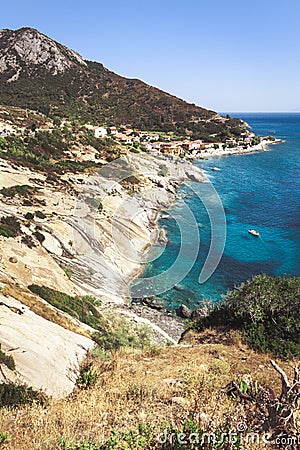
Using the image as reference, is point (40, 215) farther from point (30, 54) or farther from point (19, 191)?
point (30, 54)

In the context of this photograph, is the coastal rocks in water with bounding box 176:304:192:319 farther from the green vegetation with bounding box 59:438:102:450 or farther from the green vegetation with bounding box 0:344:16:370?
the green vegetation with bounding box 59:438:102:450

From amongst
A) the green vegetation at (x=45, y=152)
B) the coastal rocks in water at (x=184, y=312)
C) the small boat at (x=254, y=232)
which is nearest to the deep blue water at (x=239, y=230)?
the small boat at (x=254, y=232)

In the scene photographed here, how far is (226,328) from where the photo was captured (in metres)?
11.3

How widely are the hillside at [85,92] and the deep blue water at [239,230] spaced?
39.7m

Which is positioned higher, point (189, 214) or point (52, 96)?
point (52, 96)

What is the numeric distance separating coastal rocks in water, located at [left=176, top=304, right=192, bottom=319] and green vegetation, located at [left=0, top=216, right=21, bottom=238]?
10711 millimetres

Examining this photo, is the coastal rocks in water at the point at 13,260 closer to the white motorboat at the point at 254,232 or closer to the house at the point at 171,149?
the white motorboat at the point at 254,232

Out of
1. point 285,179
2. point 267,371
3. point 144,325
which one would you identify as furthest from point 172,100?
point 267,371

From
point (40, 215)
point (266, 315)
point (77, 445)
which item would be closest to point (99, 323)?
point (266, 315)

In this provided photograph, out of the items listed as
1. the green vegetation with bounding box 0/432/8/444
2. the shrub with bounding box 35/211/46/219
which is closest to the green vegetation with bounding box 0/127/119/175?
the shrub with bounding box 35/211/46/219

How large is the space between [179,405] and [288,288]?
7279 millimetres

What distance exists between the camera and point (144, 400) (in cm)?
599

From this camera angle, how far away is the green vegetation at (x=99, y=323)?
42.9 feet

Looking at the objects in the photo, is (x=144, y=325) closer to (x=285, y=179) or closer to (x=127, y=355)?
(x=127, y=355)
